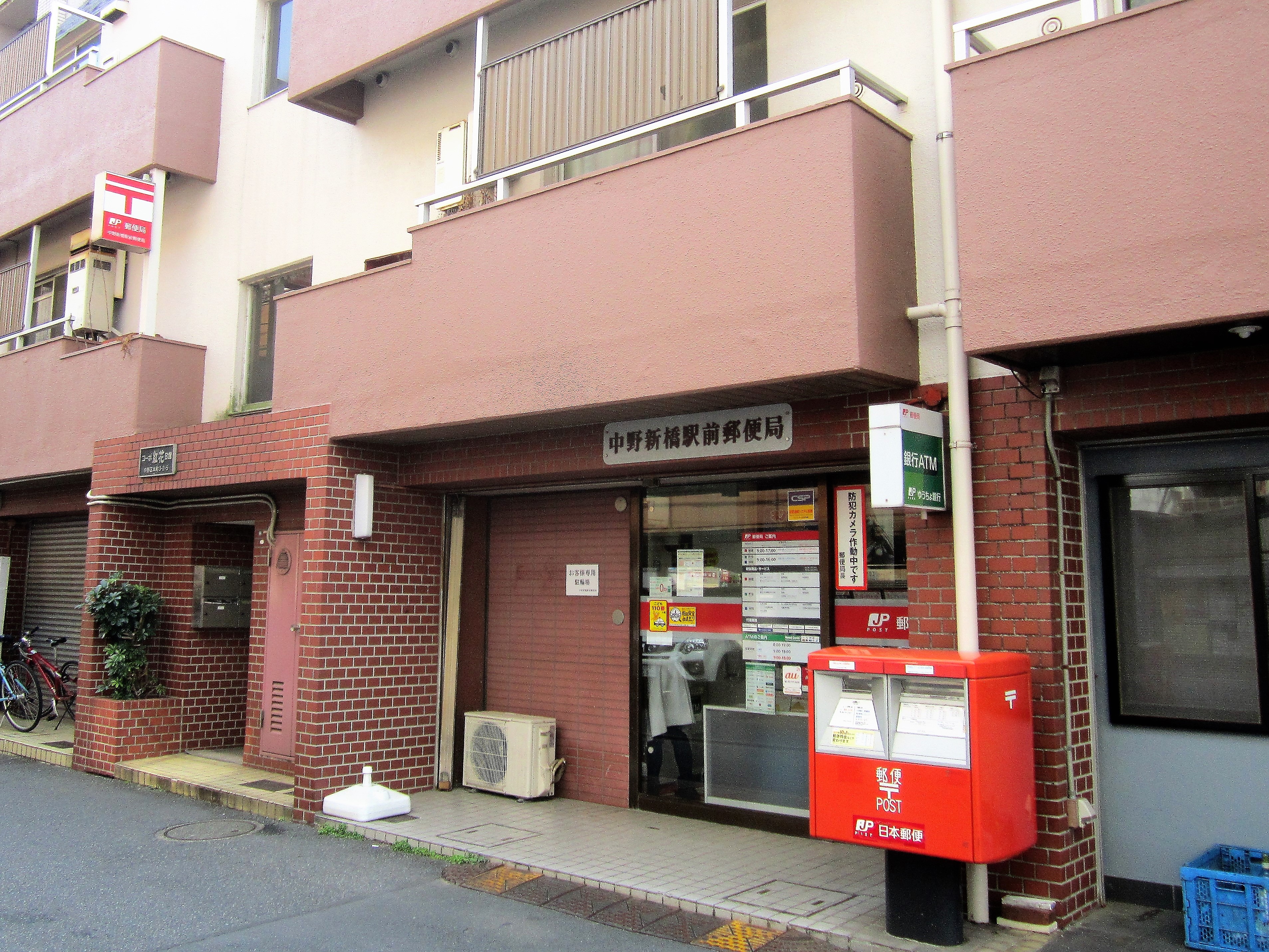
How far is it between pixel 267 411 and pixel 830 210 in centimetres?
713

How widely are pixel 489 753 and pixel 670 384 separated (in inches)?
163

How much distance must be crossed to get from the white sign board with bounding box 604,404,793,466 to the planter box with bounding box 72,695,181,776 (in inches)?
243

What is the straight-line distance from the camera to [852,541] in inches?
292

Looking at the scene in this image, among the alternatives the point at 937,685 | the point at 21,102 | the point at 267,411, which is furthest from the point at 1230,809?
the point at 21,102

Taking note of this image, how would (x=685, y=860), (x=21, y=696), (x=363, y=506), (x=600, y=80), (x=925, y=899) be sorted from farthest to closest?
(x=21, y=696) < (x=363, y=506) < (x=600, y=80) < (x=685, y=860) < (x=925, y=899)

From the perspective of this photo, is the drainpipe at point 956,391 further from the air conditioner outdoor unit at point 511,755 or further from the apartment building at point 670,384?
the air conditioner outdoor unit at point 511,755

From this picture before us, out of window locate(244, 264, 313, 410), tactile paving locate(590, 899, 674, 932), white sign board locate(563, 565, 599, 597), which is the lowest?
tactile paving locate(590, 899, 674, 932)

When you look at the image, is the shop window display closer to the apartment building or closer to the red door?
the apartment building

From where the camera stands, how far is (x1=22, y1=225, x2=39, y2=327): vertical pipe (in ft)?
44.9

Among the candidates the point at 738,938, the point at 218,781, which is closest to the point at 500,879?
Answer: the point at 738,938

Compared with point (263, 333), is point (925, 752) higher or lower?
lower

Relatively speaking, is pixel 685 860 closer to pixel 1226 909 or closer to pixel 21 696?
pixel 1226 909

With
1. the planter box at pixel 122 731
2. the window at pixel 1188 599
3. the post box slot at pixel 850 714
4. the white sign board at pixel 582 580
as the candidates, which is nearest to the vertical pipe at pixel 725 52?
the window at pixel 1188 599

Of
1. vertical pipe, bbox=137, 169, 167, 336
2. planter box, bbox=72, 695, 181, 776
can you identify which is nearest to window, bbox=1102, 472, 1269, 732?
planter box, bbox=72, 695, 181, 776
